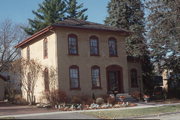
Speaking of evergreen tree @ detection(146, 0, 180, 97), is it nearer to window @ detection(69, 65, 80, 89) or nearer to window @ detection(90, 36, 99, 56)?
window @ detection(90, 36, 99, 56)

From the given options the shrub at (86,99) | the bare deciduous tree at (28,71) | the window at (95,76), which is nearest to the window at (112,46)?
the window at (95,76)

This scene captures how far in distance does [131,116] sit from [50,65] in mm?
11314

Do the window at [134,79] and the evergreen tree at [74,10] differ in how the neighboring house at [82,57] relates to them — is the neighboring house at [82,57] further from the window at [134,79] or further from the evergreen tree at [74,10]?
the evergreen tree at [74,10]

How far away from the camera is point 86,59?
25.8 metres

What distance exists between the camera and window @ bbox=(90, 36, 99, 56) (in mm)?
26428

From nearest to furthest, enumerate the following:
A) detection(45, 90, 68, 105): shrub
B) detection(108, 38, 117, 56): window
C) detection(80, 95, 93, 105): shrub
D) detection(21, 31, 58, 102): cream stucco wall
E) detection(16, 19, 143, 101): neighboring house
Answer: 1. detection(45, 90, 68, 105): shrub
2. detection(80, 95, 93, 105): shrub
3. detection(16, 19, 143, 101): neighboring house
4. detection(21, 31, 58, 102): cream stucco wall
5. detection(108, 38, 117, 56): window

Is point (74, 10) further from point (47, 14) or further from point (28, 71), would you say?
point (28, 71)

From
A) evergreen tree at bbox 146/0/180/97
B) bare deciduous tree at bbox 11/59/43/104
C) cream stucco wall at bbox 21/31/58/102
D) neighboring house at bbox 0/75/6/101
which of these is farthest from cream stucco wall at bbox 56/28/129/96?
neighboring house at bbox 0/75/6/101

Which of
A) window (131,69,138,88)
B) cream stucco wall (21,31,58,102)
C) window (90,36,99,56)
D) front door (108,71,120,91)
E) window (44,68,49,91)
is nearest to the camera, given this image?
cream stucco wall (21,31,58,102)

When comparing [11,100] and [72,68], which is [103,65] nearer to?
[72,68]

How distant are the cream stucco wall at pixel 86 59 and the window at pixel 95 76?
1.14 feet

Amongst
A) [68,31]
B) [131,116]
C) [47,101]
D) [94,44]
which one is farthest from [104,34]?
[131,116]

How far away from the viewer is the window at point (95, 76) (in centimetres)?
2598

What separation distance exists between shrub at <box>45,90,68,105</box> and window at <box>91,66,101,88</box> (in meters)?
3.61
